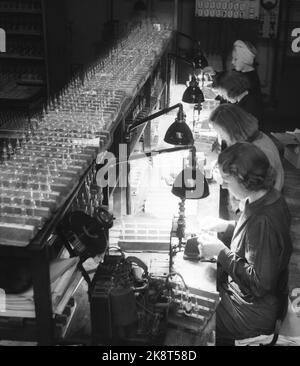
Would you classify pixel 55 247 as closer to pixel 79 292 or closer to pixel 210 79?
pixel 79 292

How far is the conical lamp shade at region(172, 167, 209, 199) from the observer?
9.12ft

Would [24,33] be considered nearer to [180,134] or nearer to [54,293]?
[180,134]

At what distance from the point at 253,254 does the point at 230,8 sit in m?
6.68

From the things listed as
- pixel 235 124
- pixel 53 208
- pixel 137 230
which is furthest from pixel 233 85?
pixel 53 208

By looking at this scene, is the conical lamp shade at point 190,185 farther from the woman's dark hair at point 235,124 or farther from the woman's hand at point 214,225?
the woman's dark hair at point 235,124

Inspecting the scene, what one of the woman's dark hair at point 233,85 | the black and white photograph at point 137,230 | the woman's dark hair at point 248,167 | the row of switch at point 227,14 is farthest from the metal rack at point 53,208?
the row of switch at point 227,14

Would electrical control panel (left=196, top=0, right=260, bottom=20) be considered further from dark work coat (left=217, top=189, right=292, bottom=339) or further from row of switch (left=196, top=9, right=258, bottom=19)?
dark work coat (left=217, top=189, right=292, bottom=339)

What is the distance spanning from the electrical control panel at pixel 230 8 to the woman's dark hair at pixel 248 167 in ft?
20.8

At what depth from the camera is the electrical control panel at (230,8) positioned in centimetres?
830

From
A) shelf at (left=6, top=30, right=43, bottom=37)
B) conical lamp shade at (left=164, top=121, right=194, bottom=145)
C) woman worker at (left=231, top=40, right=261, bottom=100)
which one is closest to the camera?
conical lamp shade at (left=164, top=121, right=194, bottom=145)

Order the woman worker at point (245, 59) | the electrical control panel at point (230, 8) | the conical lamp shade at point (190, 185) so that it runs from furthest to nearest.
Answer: the electrical control panel at point (230, 8)
the woman worker at point (245, 59)
the conical lamp shade at point (190, 185)

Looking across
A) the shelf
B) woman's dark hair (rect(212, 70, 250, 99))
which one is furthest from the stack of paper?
the shelf

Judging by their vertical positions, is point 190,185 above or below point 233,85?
below

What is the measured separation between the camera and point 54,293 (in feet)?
6.82
